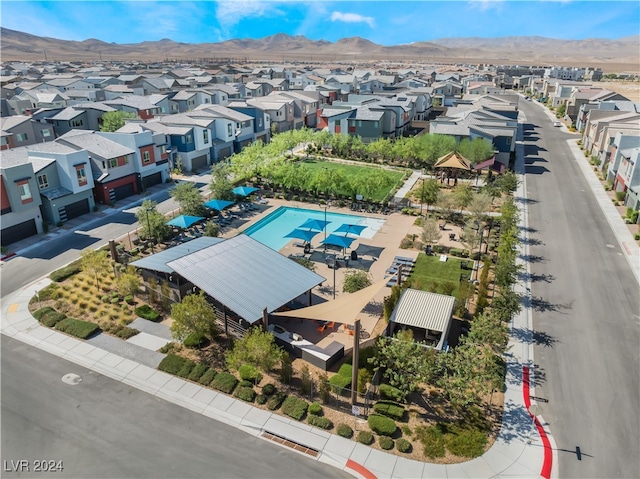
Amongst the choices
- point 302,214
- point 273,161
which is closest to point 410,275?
point 302,214

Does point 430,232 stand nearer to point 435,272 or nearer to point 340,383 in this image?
point 435,272

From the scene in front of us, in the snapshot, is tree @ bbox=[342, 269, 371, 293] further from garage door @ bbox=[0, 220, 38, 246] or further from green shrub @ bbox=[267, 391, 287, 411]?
garage door @ bbox=[0, 220, 38, 246]

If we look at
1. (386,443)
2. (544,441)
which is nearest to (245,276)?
(386,443)

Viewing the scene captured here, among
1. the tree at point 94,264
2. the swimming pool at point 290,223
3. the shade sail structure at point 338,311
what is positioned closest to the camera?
the shade sail structure at point 338,311

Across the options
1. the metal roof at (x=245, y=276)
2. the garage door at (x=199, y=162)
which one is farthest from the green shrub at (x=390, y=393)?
the garage door at (x=199, y=162)

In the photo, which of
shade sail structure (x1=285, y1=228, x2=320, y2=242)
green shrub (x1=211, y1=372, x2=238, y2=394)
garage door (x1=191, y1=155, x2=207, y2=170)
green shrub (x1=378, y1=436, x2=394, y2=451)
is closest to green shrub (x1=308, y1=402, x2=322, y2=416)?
green shrub (x1=378, y1=436, x2=394, y2=451)

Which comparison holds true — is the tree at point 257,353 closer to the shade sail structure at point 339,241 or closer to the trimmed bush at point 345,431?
the trimmed bush at point 345,431
